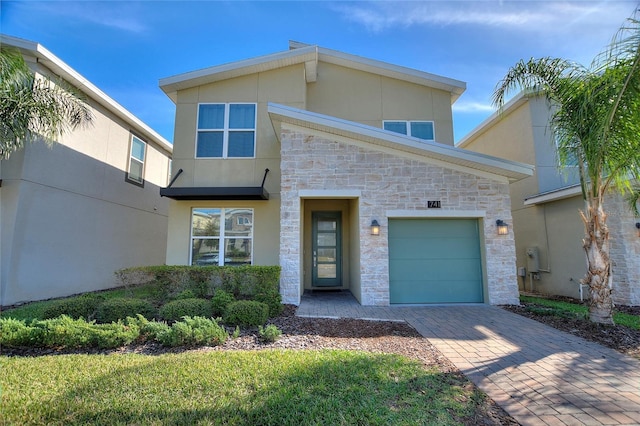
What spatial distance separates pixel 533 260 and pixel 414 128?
657 cm

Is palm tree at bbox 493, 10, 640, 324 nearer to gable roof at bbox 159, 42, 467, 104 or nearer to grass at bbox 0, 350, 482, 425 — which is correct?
gable roof at bbox 159, 42, 467, 104

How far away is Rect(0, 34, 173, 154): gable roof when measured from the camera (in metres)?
8.28

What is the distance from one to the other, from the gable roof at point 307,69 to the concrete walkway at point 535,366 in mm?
7969

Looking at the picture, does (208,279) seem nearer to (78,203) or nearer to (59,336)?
(59,336)

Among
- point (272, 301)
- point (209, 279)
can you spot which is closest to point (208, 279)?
point (209, 279)

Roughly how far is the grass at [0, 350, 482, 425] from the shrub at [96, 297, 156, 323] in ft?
4.49

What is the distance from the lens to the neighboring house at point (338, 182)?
8102mm

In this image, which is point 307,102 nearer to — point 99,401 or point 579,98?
point 579,98

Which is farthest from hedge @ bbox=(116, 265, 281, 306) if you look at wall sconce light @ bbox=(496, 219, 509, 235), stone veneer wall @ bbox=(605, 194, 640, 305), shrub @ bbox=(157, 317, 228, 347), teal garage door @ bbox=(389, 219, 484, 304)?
stone veneer wall @ bbox=(605, 194, 640, 305)

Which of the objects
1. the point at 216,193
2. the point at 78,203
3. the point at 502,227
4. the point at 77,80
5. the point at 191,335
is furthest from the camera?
the point at 78,203

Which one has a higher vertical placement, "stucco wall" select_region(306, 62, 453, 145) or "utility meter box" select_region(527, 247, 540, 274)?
"stucco wall" select_region(306, 62, 453, 145)

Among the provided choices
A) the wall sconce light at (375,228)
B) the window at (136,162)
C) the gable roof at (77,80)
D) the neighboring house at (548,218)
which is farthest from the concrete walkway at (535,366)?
the window at (136,162)

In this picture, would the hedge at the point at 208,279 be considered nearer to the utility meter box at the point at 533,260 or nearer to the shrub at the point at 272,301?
the shrub at the point at 272,301

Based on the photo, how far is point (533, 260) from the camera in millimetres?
11008
